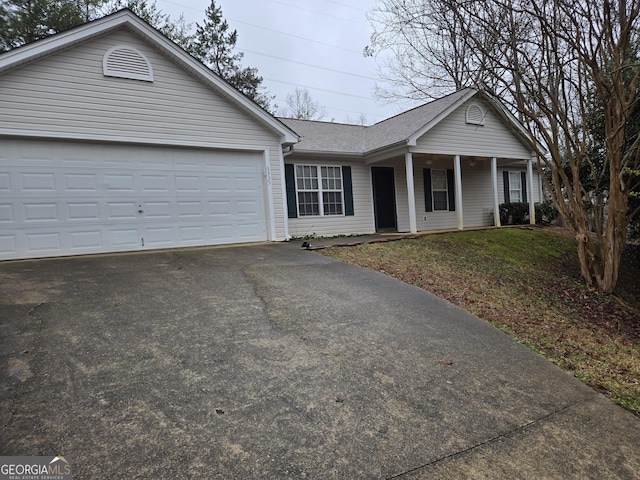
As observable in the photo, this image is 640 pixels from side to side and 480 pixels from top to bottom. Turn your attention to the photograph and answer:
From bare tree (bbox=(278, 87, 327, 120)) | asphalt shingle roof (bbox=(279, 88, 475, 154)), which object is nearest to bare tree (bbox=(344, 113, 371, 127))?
bare tree (bbox=(278, 87, 327, 120))

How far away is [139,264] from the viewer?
276 inches

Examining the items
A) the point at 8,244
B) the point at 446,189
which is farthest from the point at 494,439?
the point at 446,189

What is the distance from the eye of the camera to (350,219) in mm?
13125

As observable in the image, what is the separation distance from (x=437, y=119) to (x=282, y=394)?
38.5ft

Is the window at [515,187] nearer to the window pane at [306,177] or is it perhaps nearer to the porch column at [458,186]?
the porch column at [458,186]

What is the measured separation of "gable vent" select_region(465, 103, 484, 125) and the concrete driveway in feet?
35.0

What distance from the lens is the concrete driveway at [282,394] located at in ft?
7.40

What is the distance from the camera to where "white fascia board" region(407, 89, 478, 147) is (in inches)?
472

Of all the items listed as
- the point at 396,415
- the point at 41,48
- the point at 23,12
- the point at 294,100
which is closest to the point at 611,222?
the point at 396,415

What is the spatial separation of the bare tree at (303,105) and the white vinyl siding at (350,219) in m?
19.5

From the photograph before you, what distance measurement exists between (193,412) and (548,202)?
18.6 metres

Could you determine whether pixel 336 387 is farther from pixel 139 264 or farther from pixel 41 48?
pixel 41 48

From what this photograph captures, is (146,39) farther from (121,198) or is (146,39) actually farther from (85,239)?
(85,239)

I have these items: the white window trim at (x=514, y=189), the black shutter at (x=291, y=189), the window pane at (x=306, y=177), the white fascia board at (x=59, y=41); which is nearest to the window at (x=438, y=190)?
the white window trim at (x=514, y=189)
